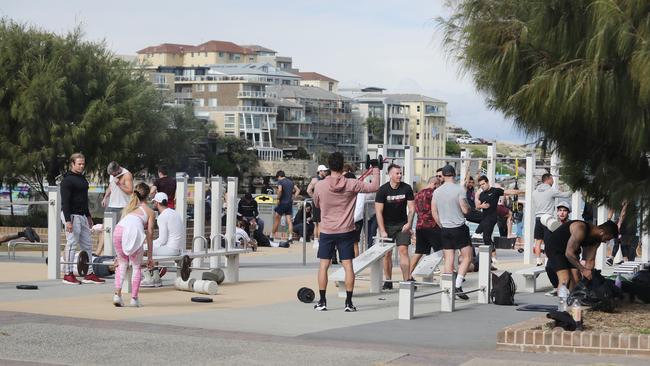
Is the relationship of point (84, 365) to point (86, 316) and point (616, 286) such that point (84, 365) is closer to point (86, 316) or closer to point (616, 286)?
point (86, 316)

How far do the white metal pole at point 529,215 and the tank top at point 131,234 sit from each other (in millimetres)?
11766

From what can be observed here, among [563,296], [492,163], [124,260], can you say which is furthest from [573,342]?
[492,163]

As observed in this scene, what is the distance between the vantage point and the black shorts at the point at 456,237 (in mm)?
17469

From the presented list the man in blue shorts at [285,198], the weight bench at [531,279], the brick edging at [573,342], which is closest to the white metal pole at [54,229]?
the weight bench at [531,279]

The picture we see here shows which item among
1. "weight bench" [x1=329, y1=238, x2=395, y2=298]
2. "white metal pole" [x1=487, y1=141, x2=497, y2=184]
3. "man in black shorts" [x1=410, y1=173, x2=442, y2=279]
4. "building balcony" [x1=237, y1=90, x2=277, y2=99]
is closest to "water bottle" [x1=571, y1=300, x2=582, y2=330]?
"weight bench" [x1=329, y1=238, x2=395, y2=298]

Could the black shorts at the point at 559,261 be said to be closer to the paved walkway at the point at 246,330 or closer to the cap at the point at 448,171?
the paved walkway at the point at 246,330

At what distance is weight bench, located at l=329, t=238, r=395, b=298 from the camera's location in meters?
16.8

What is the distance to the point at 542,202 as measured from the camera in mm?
24750

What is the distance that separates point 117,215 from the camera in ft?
69.0

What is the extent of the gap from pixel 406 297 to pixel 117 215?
7.59 metres

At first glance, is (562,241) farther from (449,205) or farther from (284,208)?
(284,208)

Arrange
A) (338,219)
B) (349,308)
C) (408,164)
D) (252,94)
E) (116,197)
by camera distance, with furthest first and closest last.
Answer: (252,94), (408,164), (116,197), (338,219), (349,308)

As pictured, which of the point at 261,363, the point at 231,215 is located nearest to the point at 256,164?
the point at 231,215

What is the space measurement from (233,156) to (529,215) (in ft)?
456
